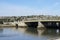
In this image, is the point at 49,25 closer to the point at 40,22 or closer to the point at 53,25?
the point at 53,25

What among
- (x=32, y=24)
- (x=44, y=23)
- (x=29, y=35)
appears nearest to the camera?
(x=29, y=35)

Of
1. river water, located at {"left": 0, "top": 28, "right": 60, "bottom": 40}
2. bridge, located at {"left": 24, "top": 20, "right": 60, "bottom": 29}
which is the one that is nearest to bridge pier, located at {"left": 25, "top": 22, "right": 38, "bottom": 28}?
bridge, located at {"left": 24, "top": 20, "right": 60, "bottom": 29}

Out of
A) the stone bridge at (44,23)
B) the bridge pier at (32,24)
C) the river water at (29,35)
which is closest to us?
the river water at (29,35)

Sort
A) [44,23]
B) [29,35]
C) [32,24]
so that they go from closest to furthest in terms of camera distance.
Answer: [29,35] < [44,23] < [32,24]

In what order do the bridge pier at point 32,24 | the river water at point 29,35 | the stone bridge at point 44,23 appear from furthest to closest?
the bridge pier at point 32,24 < the stone bridge at point 44,23 < the river water at point 29,35

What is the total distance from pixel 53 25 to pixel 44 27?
9633 mm

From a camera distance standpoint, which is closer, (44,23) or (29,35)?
(29,35)

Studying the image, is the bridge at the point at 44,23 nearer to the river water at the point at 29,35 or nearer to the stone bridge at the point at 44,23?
the stone bridge at the point at 44,23

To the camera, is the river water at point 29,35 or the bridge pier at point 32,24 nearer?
the river water at point 29,35

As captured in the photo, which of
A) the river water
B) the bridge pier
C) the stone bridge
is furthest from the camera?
the bridge pier

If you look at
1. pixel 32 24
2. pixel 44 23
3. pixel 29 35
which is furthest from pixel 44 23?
pixel 29 35

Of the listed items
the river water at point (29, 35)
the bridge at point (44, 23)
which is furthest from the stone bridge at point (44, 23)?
the river water at point (29, 35)

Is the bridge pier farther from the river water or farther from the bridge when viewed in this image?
the river water

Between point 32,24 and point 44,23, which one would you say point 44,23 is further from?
point 32,24
